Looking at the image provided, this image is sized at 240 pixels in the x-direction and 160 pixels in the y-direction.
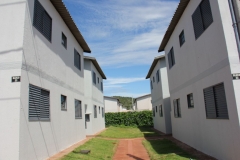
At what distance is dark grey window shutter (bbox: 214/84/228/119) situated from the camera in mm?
6696

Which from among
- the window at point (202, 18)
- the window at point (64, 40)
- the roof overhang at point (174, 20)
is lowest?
the window at point (202, 18)

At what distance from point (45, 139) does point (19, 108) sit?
7.84ft

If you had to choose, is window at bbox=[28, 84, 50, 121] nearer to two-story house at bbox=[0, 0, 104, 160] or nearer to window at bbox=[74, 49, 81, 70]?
two-story house at bbox=[0, 0, 104, 160]

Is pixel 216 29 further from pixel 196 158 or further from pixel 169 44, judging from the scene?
pixel 169 44

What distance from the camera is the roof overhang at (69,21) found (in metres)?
9.55

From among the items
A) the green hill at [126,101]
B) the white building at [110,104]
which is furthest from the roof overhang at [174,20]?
the green hill at [126,101]

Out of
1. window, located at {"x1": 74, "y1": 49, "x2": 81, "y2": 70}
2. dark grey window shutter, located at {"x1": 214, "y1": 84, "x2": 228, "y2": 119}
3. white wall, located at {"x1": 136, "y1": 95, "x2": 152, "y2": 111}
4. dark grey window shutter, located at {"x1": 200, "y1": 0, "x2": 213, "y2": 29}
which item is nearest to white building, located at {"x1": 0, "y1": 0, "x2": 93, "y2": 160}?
window, located at {"x1": 74, "y1": 49, "x2": 81, "y2": 70}

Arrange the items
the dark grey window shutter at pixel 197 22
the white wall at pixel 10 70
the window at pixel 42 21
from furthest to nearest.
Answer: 1. the dark grey window shutter at pixel 197 22
2. the window at pixel 42 21
3. the white wall at pixel 10 70

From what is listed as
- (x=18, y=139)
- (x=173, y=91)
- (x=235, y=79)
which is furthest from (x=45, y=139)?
(x=173, y=91)

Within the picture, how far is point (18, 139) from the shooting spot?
5992mm

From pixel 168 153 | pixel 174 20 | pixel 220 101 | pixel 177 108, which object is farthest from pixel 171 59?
pixel 220 101

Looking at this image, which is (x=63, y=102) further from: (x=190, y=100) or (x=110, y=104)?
(x=110, y=104)

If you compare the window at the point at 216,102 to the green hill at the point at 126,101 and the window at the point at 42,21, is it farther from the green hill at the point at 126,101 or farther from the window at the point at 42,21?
the green hill at the point at 126,101

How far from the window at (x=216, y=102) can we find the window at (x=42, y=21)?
6.57 m
